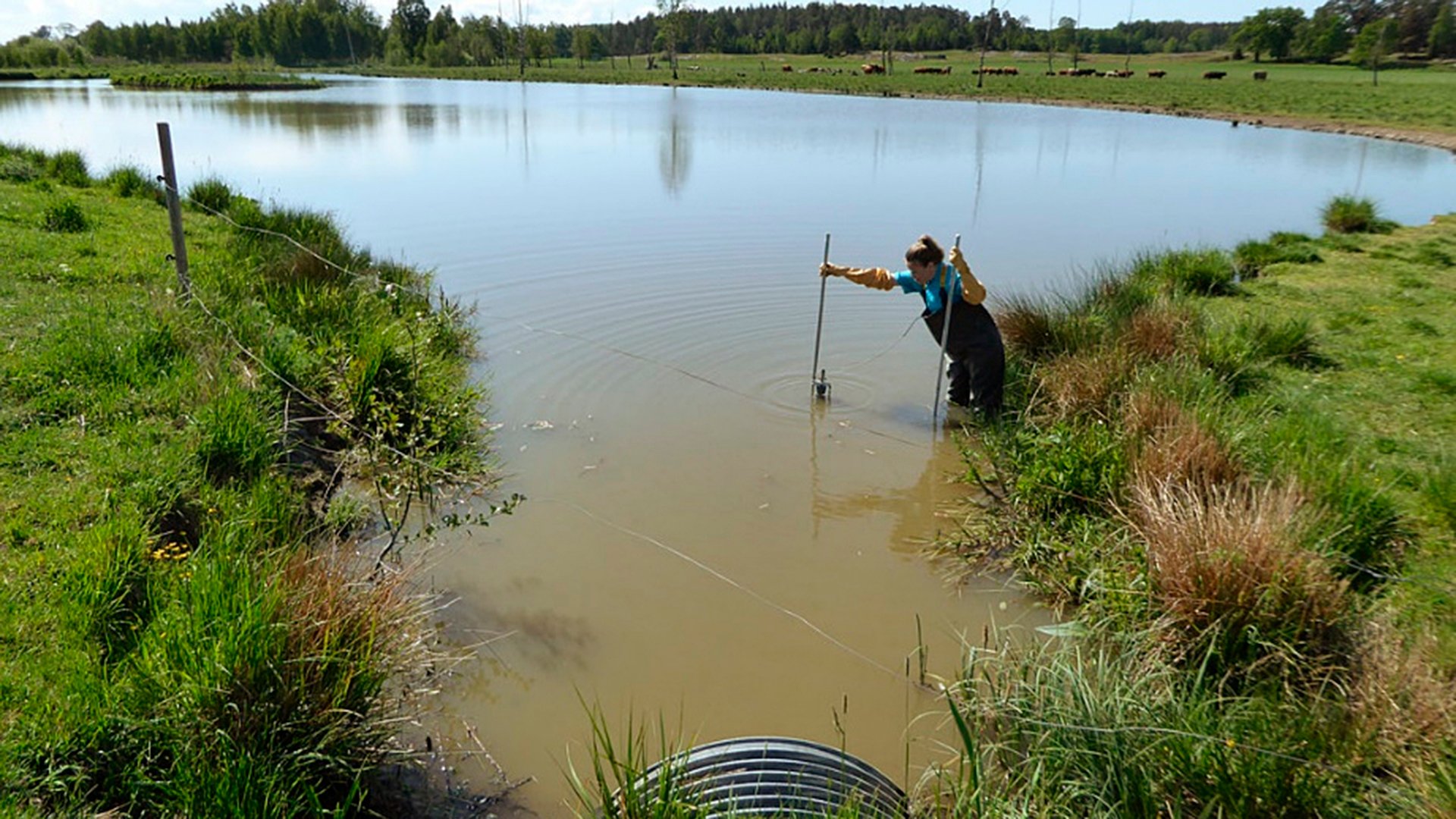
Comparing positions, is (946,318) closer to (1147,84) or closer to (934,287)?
(934,287)

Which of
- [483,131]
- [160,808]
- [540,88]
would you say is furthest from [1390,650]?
[540,88]

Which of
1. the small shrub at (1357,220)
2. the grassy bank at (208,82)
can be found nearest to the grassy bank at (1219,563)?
the small shrub at (1357,220)

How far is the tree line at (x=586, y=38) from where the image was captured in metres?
98.2

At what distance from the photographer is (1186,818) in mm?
3342

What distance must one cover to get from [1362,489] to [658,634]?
3.85 m

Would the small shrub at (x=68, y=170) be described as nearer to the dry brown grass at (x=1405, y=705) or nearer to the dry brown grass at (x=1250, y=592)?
the dry brown grass at (x=1250, y=592)

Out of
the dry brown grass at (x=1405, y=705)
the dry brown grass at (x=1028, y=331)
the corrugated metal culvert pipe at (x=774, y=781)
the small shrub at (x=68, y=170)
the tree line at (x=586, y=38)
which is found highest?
the tree line at (x=586, y=38)

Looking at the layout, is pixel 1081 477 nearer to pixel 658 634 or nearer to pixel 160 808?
pixel 658 634

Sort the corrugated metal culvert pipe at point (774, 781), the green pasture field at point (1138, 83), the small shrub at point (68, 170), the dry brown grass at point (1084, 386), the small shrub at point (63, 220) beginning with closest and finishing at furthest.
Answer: the corrugated metal culvert pipe at point (774, 781) → the dry brown grass at point (1084, 386) → the small shrub at point (63, 220) → the small shrub at point (68, 170) → the green pasture field at point (1138, 83)

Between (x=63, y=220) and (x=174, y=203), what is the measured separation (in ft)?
16.0

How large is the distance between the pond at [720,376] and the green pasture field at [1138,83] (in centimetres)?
1459

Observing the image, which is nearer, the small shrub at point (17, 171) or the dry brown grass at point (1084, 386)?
the dry brown grass at point (1084, 386)

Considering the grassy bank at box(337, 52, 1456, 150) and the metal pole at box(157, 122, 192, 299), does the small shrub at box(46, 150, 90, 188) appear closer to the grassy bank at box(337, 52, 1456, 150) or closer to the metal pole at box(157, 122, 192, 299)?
the metal pole at box(157, 122, 192, 299)

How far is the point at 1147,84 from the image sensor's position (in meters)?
61.1
